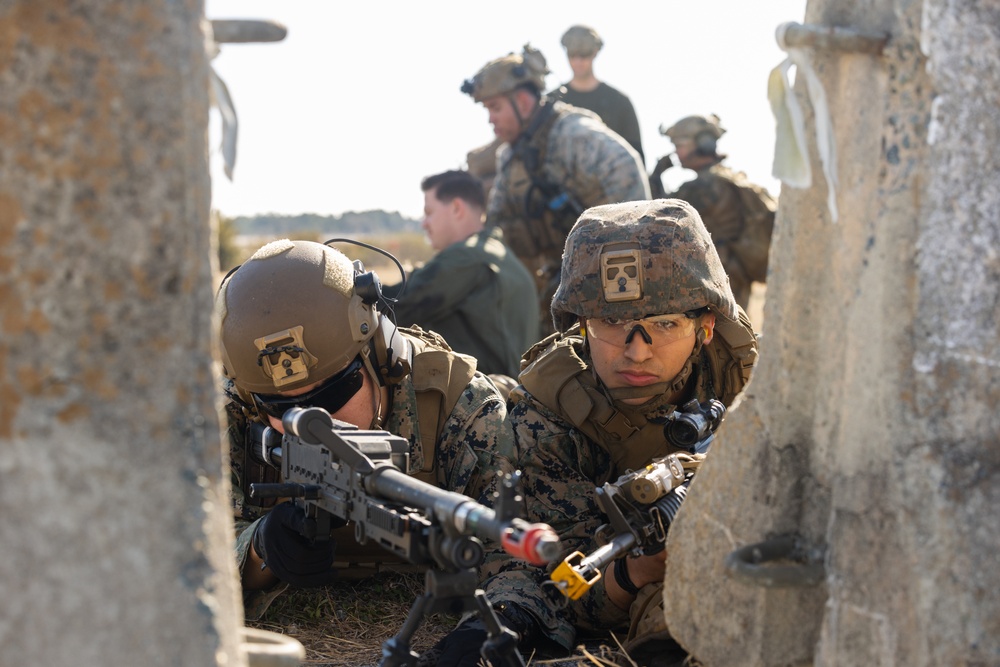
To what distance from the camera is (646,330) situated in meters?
3.96

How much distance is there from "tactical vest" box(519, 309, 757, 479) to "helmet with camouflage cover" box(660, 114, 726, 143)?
6870mm

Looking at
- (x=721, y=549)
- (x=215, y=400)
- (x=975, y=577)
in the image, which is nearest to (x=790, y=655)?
(x=721, y=549)

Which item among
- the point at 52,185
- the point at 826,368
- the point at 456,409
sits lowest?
the point at 456,409

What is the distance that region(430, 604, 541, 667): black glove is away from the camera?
10.6 ft

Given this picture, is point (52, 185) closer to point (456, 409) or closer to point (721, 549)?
point (721, 549)

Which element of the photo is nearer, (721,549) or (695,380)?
(721,549)

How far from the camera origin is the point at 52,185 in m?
1.88

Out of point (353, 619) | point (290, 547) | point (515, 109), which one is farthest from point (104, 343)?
point (515, 109)

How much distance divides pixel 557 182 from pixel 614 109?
274 cm

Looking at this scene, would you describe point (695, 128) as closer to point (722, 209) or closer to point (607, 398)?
point (722, 209)

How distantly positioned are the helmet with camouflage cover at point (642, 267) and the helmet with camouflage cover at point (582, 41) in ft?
24.9

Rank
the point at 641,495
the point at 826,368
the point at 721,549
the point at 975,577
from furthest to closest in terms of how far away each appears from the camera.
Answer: the point at 641,495, the point at 721,549, the point at 826,368, the point at 975,577

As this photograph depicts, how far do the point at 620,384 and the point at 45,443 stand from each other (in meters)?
2.39

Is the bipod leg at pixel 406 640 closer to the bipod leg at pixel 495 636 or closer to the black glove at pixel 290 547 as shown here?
the bipod leg at pixel 495 636
